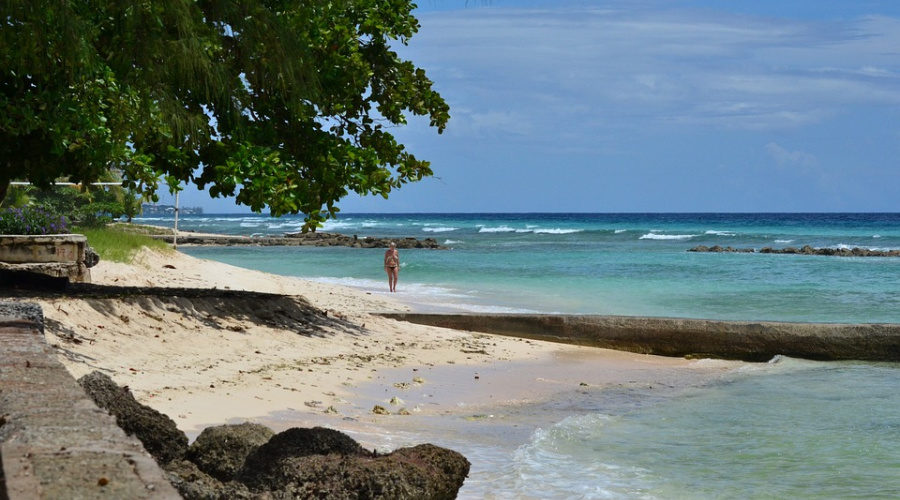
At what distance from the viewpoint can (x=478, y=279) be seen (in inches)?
1148

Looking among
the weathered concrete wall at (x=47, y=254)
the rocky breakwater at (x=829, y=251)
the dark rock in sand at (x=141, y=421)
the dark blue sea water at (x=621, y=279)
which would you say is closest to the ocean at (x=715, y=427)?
the dark blue sea water at (x=621, y=279)

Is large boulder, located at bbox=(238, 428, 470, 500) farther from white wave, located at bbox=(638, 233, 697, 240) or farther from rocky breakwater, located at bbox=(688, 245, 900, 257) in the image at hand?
white wave, located at bbox=(638, 233, 697, 240)

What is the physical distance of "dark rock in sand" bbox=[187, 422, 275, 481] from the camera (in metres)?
5.31

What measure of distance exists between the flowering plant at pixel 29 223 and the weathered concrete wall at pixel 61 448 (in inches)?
402

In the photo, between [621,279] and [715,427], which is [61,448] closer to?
[715,427]

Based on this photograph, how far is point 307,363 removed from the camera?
11.2 metres

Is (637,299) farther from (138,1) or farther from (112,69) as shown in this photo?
(138,1)

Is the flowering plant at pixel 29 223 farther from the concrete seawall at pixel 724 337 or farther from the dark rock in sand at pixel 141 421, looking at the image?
the dark rock in sand at pixel 141 421

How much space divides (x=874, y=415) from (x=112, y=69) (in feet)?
27.5

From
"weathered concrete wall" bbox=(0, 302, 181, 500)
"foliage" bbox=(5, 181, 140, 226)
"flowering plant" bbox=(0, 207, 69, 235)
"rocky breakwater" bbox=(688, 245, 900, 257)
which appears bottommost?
"weathered concrete wall" bbox=(0, 302, 181, 500)

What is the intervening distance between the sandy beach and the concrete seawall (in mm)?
328

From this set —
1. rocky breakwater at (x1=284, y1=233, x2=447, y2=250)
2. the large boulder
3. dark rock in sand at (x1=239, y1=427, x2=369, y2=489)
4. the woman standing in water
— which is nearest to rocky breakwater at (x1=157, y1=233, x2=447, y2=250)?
rocky breakwater at (x1=284, y1=233, x2=447, y2=250)

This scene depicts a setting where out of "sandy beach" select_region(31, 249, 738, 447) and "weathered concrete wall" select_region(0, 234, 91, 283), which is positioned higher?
"weathered concrete wall" select_region(0, 234, 91, 283)

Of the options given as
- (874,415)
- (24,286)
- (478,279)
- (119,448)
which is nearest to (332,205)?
(24,286)
